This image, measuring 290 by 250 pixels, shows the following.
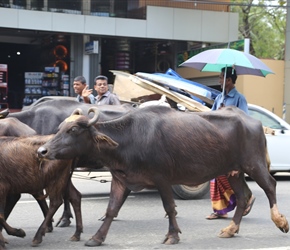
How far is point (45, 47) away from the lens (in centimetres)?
2306

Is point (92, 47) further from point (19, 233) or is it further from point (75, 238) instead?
point (19, 233)

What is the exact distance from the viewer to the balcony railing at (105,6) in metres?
20.6

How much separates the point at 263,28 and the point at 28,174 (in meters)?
32.5

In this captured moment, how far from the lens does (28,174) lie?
6473 millimetres

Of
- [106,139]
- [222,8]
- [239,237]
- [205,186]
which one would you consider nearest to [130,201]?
[205,186]

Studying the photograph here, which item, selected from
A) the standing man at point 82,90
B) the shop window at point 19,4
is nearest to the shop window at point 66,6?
the shop window at point 19,4

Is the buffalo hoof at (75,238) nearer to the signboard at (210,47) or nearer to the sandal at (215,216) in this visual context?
the sandal at (215,216)

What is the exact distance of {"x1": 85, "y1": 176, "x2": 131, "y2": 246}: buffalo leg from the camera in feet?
22.2

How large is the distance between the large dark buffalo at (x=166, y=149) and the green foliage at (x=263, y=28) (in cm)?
2667

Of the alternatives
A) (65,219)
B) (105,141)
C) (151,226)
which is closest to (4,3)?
(65,219)

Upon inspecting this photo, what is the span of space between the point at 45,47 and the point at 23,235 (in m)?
16.9

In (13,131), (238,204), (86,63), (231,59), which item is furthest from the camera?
(86,63)

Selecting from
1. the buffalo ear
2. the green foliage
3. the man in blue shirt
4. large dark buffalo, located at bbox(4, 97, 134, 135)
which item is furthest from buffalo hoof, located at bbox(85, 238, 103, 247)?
the green foliage

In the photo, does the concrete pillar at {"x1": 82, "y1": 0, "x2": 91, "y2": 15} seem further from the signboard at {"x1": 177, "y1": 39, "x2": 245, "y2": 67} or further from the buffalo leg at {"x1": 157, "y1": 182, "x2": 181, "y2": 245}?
the buffalo leg at {"x1": 157, "y1": 182, "x2": 181, "y2": 245}
